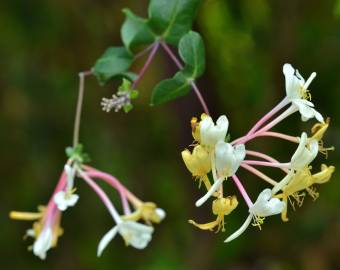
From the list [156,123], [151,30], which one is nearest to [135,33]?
[151,30]

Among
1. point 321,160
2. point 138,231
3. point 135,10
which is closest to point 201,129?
point 138,231

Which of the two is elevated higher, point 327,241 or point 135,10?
point 135,10

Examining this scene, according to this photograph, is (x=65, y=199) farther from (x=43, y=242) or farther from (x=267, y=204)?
(x=267, y=204)

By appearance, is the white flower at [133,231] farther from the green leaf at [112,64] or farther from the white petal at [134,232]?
the green leaf at [112,64]

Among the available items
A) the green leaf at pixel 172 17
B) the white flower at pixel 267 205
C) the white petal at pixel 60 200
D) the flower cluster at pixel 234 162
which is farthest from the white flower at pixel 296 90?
the white petal at pixel 60 200

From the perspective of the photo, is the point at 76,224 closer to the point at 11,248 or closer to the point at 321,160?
the point at 11,248

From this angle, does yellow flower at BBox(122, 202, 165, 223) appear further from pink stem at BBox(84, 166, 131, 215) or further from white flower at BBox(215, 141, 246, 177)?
white flower at BBox(215, 141, 246, 177)
